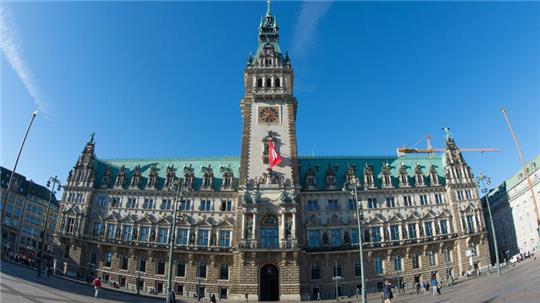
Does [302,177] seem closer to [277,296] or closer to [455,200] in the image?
[277,296]

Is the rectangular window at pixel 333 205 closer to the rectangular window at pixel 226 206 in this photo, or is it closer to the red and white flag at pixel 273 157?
the red and white flag at pixel 273 157

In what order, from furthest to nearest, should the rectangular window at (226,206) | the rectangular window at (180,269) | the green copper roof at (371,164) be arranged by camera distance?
Result: the green copper roof at (371,164) < the rectangular window at (226,206) < the rectangular window at (180,269)

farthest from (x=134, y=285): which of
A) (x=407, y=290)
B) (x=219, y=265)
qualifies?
(x=407, y=290)

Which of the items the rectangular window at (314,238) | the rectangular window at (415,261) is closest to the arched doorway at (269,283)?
the rectangular window at (314,238)

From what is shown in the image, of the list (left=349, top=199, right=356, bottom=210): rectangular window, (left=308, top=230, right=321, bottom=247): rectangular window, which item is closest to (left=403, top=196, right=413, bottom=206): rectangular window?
(left=349, top=199, right=356, bottom=210): rectangular window

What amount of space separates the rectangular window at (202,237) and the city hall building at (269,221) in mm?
184

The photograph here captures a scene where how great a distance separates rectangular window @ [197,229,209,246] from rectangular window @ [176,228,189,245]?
7.33ft

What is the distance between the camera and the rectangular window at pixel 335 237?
2589 inches

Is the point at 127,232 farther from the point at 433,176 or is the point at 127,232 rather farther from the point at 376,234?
the point at 433,176

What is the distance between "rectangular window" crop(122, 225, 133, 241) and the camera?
67625 mm

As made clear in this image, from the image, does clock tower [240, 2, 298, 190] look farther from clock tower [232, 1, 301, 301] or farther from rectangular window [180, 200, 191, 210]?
rectangular window [180, 200, 191, 210]

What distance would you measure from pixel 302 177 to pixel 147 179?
3211 cm

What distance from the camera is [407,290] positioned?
2387 inches

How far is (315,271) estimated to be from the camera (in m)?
63.7
